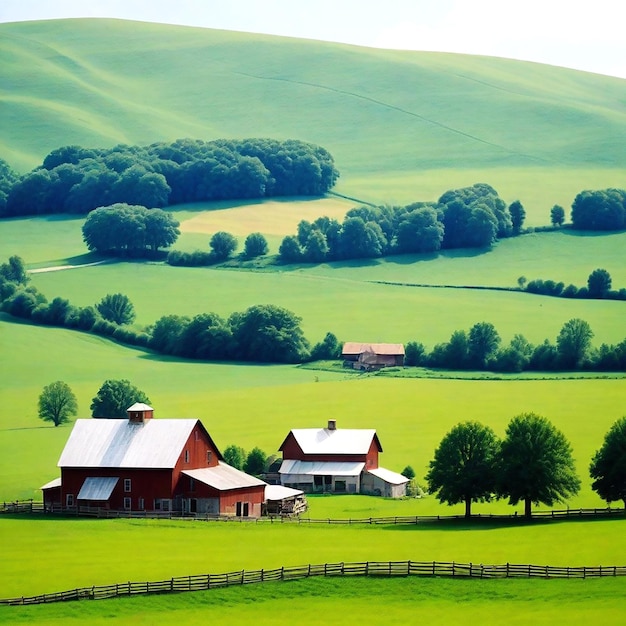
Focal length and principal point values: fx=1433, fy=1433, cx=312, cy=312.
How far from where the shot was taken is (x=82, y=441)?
8106 cm

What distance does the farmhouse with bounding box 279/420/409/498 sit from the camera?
292ft

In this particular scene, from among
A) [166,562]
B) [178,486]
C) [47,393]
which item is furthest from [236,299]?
[166,562]

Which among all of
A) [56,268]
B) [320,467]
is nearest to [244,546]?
[320,467]

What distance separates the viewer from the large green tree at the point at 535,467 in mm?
69250

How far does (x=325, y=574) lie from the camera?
2073 inches

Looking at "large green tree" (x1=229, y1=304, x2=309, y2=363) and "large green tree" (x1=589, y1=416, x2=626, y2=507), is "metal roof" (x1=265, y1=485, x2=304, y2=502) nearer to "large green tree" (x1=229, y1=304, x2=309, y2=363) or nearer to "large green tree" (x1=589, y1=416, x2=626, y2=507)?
"large green tree" (x1=589, y1=416, x2=626, y2=507)

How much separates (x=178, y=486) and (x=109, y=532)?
12.1m

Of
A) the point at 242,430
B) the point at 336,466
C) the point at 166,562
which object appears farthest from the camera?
the point at 242,430

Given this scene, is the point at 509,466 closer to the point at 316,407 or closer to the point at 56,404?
the point at 316,407

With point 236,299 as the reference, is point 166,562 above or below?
below

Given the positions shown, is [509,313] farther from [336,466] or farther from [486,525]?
[486,525]

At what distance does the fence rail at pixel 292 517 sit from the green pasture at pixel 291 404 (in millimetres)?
3013

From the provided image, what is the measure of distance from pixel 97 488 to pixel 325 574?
28546 millimetres

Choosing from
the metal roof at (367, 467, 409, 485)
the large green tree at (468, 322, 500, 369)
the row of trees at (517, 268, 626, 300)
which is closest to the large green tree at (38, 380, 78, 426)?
the metal roof at (367, 467, 409, 485)
